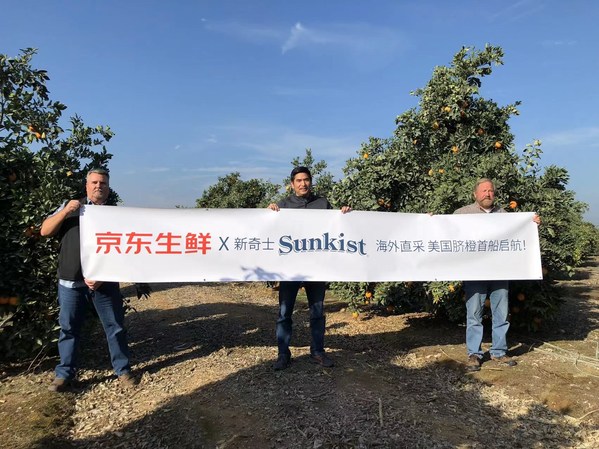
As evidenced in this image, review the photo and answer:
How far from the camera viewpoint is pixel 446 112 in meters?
7.22

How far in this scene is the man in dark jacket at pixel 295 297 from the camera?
480cm

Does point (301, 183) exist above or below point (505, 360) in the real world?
above

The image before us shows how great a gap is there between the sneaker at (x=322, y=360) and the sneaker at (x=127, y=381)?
2.00m

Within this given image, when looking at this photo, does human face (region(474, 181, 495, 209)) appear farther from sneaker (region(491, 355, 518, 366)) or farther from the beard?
sneaker (region(491, 355, 518, 366))

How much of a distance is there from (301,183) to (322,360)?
80.8 inches

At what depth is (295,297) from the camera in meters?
4.88

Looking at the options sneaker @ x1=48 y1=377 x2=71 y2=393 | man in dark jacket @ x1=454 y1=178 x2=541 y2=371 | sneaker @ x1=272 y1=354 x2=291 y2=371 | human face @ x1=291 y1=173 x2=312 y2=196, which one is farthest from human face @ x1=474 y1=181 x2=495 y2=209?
sneaker @ x1=48 y1=377 x2=71 y2=393

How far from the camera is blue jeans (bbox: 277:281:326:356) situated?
4801 mm

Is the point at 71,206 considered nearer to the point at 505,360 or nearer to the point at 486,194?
the point at 486,194

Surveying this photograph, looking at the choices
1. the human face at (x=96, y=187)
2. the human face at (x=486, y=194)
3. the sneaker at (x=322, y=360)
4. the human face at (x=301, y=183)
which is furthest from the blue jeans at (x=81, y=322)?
the human face at (x=486, y=194)

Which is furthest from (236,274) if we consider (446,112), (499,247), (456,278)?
(446,112)

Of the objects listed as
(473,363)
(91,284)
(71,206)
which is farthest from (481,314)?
(71,206)

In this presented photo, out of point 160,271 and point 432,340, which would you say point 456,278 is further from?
point 160,271

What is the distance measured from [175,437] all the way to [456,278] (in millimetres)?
3601
